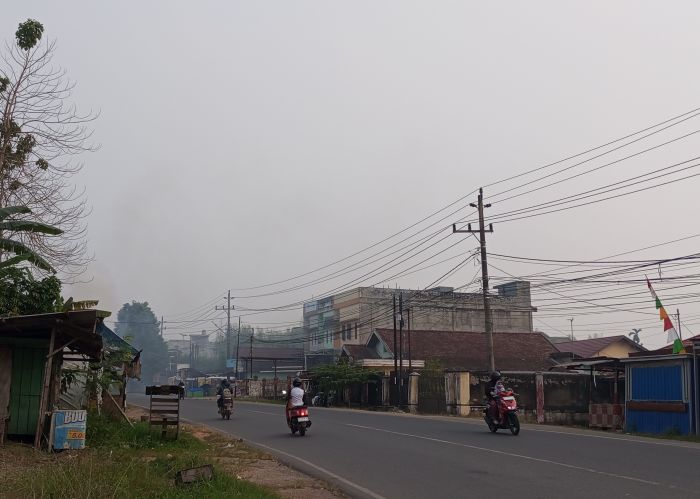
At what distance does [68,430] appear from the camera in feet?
44.8

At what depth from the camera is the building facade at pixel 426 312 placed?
2756 inches

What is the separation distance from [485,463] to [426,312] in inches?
2282

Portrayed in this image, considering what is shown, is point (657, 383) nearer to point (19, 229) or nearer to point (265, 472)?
point (265, 472)

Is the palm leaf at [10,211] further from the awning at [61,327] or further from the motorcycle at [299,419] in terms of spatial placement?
the motorcycle at [299,419]

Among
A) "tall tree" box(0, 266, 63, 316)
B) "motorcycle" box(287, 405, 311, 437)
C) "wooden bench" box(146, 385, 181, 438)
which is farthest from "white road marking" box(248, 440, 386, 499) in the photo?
"tall tree" box(0, 266, 63, 316)

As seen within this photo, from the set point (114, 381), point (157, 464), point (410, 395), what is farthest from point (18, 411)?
point (410, 395)

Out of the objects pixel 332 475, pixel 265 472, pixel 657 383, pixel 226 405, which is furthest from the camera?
pixel 226 405

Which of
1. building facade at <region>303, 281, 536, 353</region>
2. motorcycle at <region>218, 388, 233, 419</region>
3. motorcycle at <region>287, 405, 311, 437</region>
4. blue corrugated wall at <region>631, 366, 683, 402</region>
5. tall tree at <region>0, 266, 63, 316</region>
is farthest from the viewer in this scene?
building facade at <region>303, 281, 536, 353</region>

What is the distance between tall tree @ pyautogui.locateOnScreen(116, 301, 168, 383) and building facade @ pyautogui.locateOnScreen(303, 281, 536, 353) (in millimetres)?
52182

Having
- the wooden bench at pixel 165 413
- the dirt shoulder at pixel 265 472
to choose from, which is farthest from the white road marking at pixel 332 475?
the wooden bench at pixel 165 413

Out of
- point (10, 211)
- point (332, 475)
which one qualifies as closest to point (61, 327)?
point (10, 211)

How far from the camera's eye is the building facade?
7000cm

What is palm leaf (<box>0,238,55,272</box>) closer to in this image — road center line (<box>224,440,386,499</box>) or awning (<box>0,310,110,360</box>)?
awning (<box>0,310,110,360</box>)

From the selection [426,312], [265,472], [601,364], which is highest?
[426,312]
